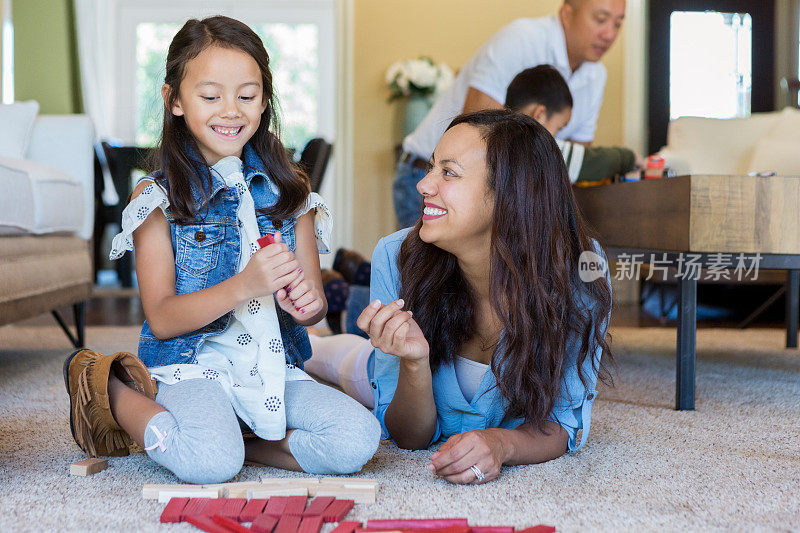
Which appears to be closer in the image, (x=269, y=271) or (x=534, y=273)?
(x=269, y=271)

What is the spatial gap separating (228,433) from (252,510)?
0.18 metres

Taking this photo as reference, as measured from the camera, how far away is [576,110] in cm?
256

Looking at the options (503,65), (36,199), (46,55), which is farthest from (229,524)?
(46,55)

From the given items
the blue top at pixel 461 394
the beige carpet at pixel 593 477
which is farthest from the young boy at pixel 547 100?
the blue top at pixel 461 394

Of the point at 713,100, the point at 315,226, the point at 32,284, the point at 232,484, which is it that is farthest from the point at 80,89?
the point at 232,484

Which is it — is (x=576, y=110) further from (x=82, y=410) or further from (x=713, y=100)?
(x=713, y=100)

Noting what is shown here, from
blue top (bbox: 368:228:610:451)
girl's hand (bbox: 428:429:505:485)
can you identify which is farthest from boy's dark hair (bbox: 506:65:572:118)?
girl's hand (bbox: 428:429:505:485)

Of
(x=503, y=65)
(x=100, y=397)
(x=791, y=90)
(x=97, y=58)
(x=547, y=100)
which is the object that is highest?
(x=97, y=58)

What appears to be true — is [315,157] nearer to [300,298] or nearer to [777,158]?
[777,158]

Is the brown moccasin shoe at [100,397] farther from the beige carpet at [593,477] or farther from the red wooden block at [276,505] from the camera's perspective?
the red wooden block at [276,505]

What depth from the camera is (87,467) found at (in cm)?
114

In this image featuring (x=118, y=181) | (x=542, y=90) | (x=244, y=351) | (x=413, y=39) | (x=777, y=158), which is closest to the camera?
(x=244, y=351)

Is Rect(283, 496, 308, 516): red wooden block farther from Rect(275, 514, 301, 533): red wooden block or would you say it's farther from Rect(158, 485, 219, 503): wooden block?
Rect(158, 485, 219, 503): wooden block

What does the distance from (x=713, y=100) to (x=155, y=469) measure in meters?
4.46
